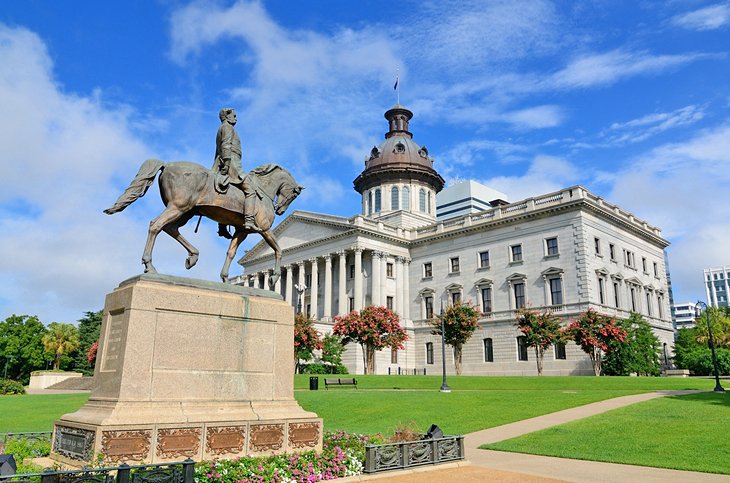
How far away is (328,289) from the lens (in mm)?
68625

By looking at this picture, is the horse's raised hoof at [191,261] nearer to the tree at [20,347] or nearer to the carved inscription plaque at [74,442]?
the carved inscription plaque at [74,442]

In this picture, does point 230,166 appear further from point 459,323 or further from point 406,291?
point 406,291

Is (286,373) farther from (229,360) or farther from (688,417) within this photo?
(688,417)

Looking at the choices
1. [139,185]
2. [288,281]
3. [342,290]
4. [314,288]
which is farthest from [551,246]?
[139,185]

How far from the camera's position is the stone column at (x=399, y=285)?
68.3 m

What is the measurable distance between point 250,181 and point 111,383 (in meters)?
5.12

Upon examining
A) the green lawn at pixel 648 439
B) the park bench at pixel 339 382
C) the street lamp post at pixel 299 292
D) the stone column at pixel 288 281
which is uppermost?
the stone column at pixel 288 281

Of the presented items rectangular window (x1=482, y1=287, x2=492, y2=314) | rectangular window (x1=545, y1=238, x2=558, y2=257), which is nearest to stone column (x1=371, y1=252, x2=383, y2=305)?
rectangular window (x1=482, y1=287, x2=492, y2=314)

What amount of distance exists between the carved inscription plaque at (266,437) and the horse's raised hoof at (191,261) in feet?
13.2

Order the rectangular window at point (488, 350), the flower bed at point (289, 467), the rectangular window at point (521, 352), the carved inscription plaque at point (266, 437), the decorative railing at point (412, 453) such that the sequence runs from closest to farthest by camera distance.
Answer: the flower bed at point (289, 467), the carved inscription plaque at point (266, 437), the decorative railing at point (412, 453), the rectangular window at point (521, 352), the rectangular window at point (488, 350)

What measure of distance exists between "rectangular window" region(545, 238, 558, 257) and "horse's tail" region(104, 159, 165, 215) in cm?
5050

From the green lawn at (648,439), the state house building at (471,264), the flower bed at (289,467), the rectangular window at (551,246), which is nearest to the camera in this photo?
the flower bed at (289,467)

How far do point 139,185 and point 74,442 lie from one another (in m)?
4.87

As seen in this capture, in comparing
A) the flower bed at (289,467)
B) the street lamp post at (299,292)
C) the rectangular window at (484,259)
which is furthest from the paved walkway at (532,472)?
the street lamp post at (299,292)
